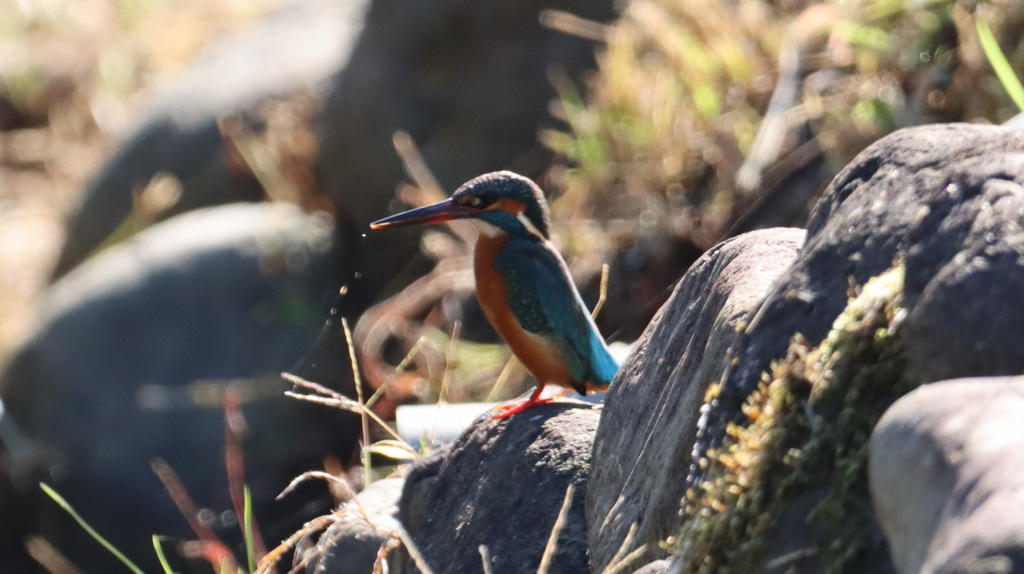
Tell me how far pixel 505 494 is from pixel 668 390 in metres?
0.62

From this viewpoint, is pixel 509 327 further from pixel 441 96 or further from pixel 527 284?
pixel 441 96

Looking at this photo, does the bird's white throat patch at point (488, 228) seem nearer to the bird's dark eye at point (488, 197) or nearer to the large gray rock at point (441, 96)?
the bird's dark eye at point (488, 197)

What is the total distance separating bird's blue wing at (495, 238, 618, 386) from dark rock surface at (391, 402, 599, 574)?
0.23m

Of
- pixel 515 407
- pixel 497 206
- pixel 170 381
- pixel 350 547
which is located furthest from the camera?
pixel 170 381

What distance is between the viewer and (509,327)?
10.2 feet

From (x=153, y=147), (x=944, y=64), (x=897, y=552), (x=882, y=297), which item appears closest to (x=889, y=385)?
(x=882, y=297)

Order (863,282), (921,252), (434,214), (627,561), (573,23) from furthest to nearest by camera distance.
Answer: (573,23)
(434,214)
(627,561)
(863,282)
(921,252)

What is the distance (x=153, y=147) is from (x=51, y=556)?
292 centimetres

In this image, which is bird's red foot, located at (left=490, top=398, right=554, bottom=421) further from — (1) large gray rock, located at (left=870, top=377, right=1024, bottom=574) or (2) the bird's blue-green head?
(1) large gray rock, located at (left=870, top=377, right=1024, bottom=574)

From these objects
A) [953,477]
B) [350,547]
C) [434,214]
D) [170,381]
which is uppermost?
[953,477]

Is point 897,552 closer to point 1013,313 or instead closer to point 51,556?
point 1013,313

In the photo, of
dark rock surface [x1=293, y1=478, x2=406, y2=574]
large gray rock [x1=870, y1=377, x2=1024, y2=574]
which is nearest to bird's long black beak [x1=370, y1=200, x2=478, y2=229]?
dark rock surface [x1=293, y1=478, x2=406, y2=574]

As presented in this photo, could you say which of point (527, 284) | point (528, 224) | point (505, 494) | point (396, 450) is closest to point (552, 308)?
point (527, 284)

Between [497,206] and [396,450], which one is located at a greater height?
[497,206]
